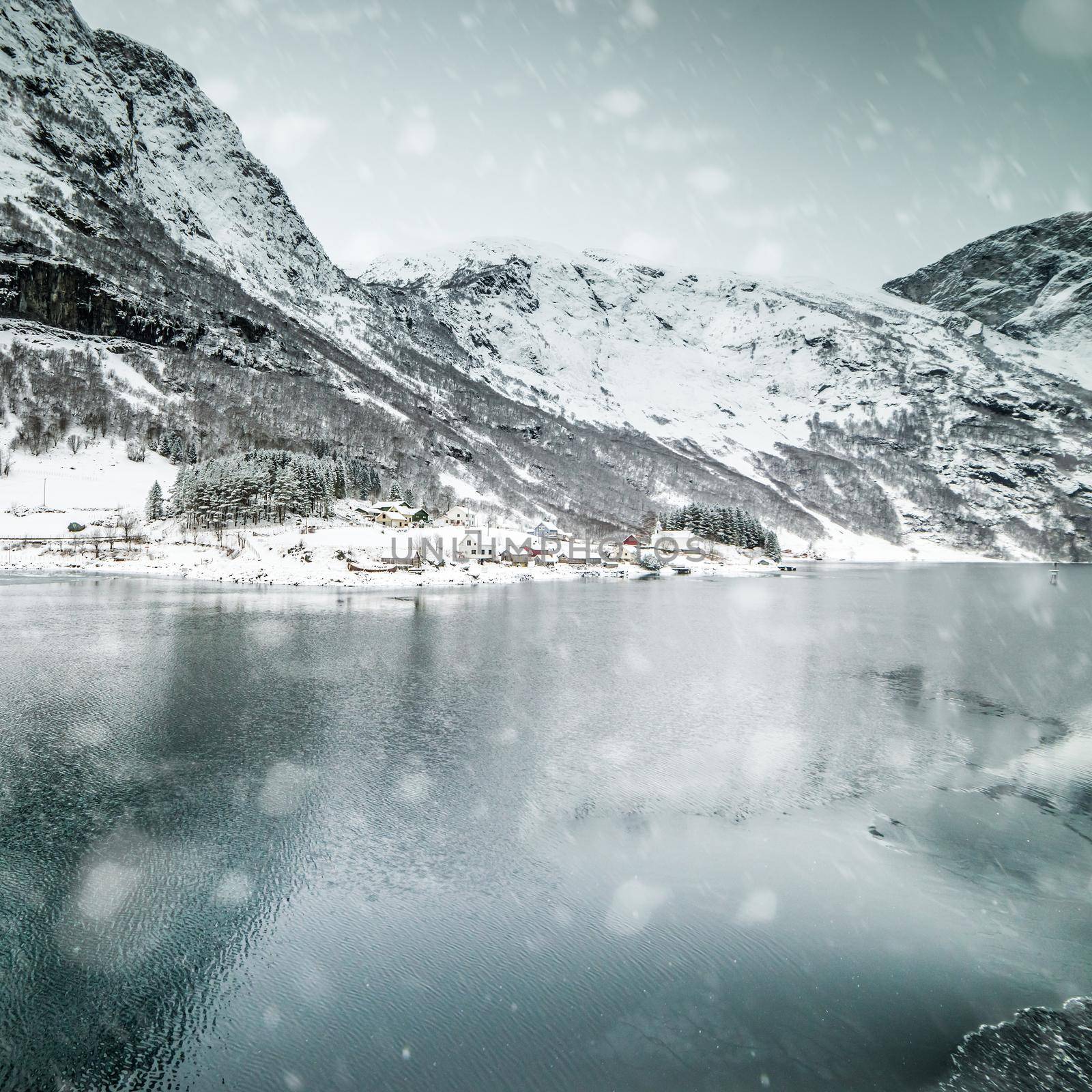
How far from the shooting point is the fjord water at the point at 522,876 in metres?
8.99

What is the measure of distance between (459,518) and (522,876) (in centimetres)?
10579

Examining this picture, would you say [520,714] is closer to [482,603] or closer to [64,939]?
[64,939]

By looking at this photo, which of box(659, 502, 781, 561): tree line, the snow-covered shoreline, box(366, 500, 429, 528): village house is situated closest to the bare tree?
the snow-covered shoreline

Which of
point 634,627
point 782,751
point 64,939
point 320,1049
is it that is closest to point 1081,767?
point 782,751

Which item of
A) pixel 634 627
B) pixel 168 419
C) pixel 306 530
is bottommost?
pixel 634 627

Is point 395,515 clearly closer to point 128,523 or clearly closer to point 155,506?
point 155,506

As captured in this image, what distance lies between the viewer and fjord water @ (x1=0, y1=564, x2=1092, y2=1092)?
899 centimetres

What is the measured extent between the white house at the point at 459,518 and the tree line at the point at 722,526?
4042 cm

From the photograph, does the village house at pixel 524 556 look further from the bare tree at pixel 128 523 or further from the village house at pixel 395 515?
the bare tree at pixel 128 523

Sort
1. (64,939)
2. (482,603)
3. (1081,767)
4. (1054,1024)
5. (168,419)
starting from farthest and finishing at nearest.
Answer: (168,419)
(482,603)
(1081,767)
(64,939)
(1054,1024)

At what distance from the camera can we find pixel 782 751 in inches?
845

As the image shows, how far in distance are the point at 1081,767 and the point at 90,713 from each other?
103 feet

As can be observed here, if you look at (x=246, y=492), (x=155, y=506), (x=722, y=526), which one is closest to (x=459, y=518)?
(x=246, y=492)

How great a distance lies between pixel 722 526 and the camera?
431ft
